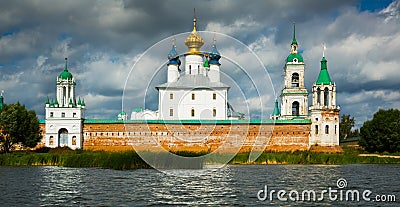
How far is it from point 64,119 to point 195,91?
14.6 meters

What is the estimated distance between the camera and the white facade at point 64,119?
54.1 meters

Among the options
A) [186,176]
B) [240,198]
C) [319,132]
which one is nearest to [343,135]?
[319,132]

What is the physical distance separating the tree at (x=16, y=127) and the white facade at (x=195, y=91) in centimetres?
1424

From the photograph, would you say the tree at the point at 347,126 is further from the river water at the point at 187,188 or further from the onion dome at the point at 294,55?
the river water at the point at 187,188

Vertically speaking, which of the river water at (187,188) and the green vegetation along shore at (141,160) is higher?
the green vegetation along shore at (141,160)

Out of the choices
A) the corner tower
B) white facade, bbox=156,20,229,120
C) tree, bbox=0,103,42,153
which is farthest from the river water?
the corner tower

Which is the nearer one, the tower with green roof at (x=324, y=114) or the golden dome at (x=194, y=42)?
the tower with green roof at (x=324, y=114)

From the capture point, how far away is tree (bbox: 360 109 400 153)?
50.2m

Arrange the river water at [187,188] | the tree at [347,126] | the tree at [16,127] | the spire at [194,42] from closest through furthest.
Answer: the river water at [187,188]
the tree at [16,127]
the spire at [194,42]
the tree at [347,126]

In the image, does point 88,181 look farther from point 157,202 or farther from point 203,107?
point 203,107

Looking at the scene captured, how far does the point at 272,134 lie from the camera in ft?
180

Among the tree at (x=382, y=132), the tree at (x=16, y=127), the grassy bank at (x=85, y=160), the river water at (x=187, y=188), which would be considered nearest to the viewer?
the river water at (x=187, y=188)

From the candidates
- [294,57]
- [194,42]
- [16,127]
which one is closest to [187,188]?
[16,127]

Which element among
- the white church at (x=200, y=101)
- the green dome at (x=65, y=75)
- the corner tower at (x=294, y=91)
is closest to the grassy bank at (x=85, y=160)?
the white church at (x=200, y=101)
